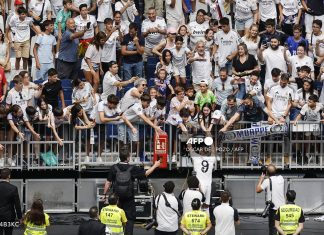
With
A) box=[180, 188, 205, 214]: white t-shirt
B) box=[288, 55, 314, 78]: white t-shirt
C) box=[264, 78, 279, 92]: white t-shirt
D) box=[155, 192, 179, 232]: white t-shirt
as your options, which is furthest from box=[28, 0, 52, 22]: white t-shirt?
box=[155, 192, 179, 232]: white t-shirt

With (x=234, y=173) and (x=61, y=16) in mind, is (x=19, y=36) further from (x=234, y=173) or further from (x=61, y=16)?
(x=234, y=173)

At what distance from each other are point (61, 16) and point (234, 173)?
246 inches

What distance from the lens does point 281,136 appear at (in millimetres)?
31922

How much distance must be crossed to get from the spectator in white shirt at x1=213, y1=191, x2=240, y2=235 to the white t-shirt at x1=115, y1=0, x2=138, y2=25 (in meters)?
8.88

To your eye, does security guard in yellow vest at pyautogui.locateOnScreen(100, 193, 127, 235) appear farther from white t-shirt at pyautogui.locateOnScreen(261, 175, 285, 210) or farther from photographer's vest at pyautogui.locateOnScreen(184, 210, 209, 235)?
white t-shirt at pyautogui.locateOnScreen(261, 175, 285, 210)

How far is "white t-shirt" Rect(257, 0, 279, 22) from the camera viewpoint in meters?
35.1

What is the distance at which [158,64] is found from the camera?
3325cm

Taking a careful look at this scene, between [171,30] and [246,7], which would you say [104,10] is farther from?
[246,7]

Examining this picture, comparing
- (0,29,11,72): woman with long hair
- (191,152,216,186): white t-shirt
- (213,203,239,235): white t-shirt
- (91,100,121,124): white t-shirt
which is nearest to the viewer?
(213,203,239,235): white t-shirt

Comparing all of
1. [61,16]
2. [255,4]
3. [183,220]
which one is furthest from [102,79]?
[183,220]

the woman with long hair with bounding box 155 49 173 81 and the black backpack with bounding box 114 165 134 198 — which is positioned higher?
the woman with long hair with bounding box 155 49 173 81

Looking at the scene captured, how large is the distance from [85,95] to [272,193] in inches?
221

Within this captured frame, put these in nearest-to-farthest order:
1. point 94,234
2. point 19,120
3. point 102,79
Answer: point 94,234, point 19,120, point 102,79

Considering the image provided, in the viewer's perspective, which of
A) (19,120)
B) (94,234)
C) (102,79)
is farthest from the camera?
(102,79)
